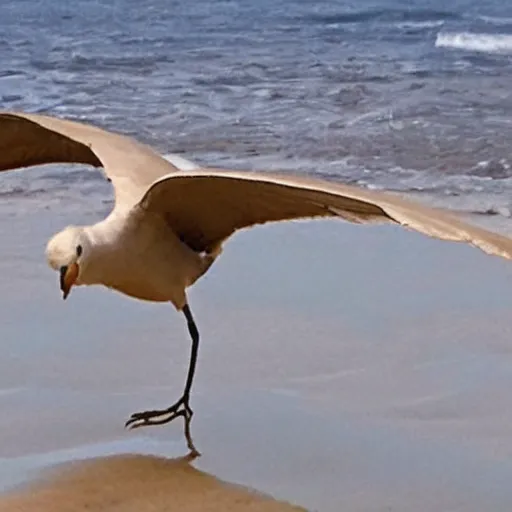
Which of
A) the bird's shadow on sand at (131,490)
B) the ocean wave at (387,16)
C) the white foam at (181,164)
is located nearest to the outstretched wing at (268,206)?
the white foam at (181,164)

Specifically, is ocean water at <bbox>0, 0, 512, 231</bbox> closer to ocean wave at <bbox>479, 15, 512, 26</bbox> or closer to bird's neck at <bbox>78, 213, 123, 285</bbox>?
ocean wave at <bbox>479, 15, 512, 26</bbox>

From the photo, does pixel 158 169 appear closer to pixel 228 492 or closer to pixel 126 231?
pixel 126 231

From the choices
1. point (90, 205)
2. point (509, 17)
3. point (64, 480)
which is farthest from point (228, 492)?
point (509, 17)

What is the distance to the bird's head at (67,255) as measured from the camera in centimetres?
399

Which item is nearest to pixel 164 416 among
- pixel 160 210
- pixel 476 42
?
pixel 160 210

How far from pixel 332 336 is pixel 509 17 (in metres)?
17.8

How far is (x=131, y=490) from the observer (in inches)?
164

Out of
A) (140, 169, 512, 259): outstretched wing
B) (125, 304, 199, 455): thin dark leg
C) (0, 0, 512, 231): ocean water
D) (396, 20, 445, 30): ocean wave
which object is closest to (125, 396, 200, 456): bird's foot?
(125, 304, 199, 455): thin dark leg

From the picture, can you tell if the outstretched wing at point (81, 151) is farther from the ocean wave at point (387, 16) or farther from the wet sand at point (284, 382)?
the ocean wave at point (387, 16)

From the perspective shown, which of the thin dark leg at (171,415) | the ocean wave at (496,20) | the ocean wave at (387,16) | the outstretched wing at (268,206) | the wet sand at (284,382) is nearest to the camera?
the outstretched wing at (268,206)

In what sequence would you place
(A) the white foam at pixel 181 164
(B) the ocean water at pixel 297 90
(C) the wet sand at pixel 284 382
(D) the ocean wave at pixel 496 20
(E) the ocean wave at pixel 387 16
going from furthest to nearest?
1. (E) the ocean wave at pixel 387 16
2. (D) the ocean wave at pixel 496 20
3. (B) the ocean water at pixel 297 90
4. (A) the white foam at pixel 181 164
5. (C) the wet sand at pixel 284 382

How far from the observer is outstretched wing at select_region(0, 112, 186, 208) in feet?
15.5

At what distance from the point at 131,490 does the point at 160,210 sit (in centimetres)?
88

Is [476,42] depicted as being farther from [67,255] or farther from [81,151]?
[67,255]
